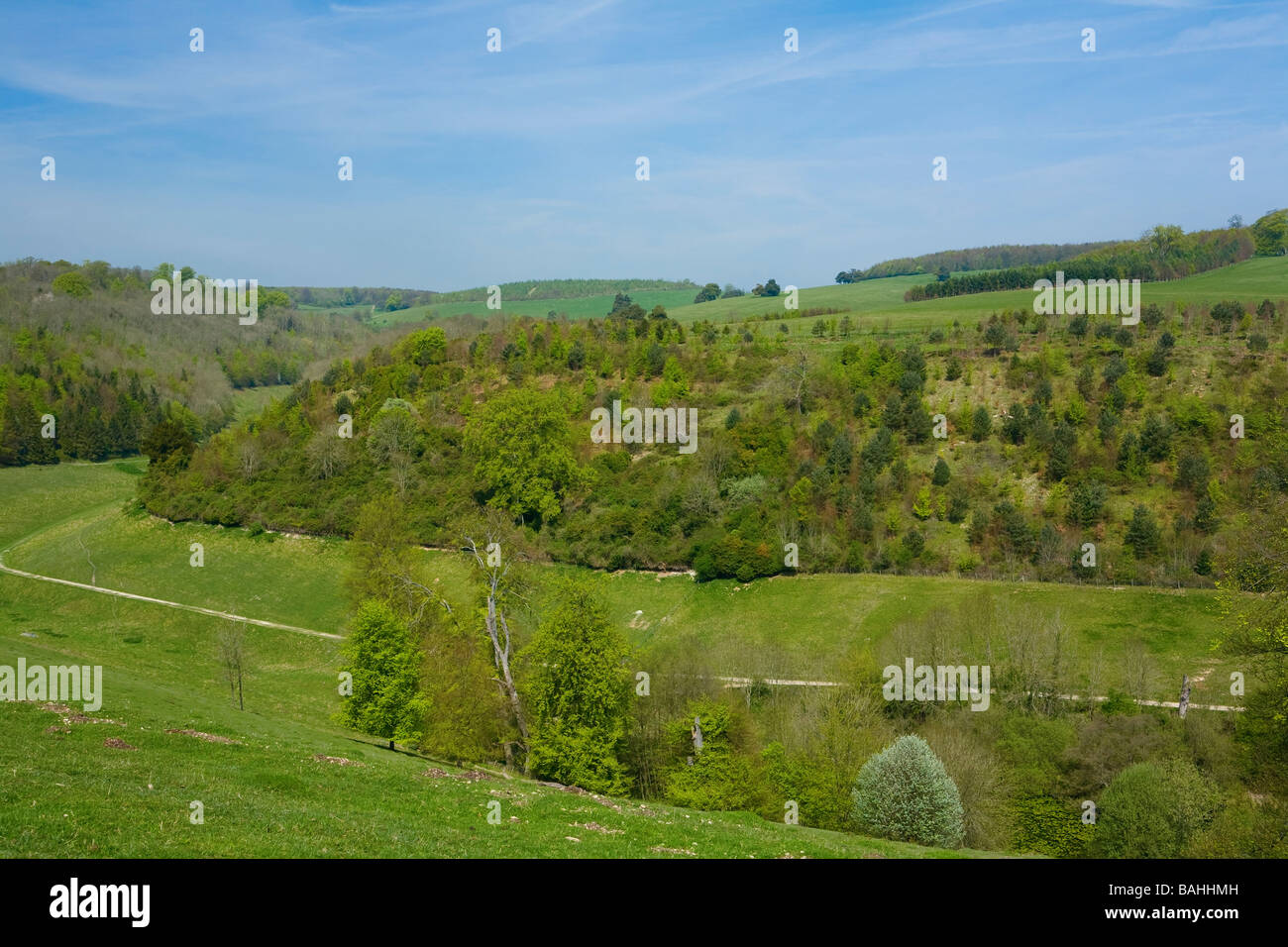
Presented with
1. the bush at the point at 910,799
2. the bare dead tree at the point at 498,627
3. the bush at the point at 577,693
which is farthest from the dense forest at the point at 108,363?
the bush at the point at 910,799

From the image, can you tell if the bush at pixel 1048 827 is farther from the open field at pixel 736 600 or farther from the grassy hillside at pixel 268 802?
the grassy hillside at pixel 268 802

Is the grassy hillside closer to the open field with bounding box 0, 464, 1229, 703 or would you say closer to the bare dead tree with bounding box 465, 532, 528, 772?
the bare dead tree with bounding box 465, 532, 528, 772

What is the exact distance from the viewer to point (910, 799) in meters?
30.2

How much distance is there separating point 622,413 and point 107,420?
80.0 m

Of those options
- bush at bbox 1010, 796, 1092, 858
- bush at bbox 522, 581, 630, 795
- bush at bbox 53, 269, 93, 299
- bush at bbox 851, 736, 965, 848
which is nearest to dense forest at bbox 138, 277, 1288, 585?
bush at bbox 1010, 796, 1092, 858

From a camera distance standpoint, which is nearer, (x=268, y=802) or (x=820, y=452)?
(x=268, y=802)

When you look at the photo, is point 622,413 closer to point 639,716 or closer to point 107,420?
point 639,716

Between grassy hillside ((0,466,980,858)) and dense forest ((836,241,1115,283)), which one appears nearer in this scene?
grassy hillside ((0,466,980,858))

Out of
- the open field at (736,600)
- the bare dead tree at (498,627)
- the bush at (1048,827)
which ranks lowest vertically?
the bush at (1048,827)

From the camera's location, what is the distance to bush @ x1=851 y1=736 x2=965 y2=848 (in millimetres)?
29875

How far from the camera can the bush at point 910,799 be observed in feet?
98.0

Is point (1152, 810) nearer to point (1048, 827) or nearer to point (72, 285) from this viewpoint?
point (1048, 827)

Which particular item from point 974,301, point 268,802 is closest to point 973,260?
point 974,301

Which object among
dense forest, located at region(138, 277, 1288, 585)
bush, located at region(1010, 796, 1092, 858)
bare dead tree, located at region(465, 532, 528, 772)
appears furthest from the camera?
dense forest, located at region(138, 277, 1288, 585)
